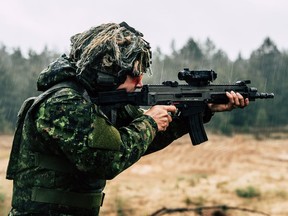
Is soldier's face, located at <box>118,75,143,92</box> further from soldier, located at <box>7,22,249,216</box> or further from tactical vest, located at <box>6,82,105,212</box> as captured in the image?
tactical vest, located at <box>6,82,105,212</box>

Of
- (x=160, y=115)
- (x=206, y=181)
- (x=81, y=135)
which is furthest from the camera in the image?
(x=206, y=181)

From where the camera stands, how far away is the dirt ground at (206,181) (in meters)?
14.9

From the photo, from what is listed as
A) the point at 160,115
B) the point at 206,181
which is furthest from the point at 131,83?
the point at 206,181

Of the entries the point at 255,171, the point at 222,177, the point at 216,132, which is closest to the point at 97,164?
the point at 222,177

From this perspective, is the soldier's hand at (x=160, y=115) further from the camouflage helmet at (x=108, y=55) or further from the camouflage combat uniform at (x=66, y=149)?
the camouflage helmet at (x=108, y=55)

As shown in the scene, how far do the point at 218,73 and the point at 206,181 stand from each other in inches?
561

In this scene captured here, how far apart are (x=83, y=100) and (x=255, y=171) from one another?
21132 mm

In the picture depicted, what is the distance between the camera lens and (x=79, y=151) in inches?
108

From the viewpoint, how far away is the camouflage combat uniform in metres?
2.75

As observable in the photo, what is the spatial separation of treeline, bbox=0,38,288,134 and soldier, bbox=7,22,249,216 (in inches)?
915

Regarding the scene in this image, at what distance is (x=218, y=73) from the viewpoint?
34.1 metres

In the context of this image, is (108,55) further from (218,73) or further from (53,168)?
(218,73)

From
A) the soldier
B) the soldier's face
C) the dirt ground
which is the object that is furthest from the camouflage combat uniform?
the dirt ground

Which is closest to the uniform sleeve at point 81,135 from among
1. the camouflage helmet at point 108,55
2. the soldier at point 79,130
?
the soldier at point 79,130
